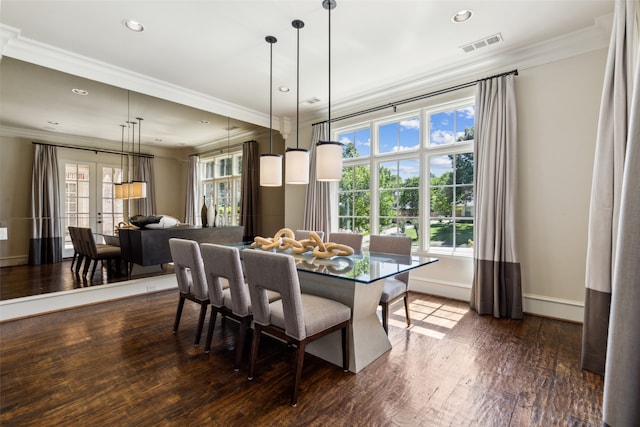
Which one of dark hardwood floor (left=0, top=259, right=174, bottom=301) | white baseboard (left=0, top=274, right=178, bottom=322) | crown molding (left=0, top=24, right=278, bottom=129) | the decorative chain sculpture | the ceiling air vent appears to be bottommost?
white baseboard (left=0, top=274, right=178, bottom=322)

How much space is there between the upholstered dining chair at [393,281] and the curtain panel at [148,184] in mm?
3048

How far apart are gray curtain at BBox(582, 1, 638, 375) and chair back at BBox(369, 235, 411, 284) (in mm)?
1383

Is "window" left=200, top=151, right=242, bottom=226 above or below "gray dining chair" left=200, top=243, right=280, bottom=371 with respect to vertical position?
above

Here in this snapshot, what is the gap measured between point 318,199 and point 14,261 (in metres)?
3.79

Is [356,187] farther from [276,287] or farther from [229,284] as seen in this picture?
[276,287]

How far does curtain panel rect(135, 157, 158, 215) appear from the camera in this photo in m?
4.08

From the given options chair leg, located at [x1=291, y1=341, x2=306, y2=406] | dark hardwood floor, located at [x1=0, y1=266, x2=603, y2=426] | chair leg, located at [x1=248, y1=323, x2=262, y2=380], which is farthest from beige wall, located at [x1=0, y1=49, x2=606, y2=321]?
chair leg, located at [x1=248, y1=323, x2=262, y2=380]

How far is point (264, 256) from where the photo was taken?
192 centimetres

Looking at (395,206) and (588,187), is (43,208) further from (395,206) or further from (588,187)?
(588,187)

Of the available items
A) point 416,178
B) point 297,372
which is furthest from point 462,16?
point 297,372

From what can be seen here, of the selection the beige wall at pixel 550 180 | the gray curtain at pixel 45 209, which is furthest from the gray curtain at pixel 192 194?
the beige wall at pixel 550 180

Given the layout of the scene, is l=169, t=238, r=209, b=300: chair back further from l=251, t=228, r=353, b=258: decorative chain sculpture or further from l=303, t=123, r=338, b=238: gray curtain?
l=303, t=123, r=338, b=238: gray curtain

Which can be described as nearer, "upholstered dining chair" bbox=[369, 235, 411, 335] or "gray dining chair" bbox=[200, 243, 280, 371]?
"gray dining chair" bbox=[200, 243, 280, 371]

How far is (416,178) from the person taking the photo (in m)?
4.24
